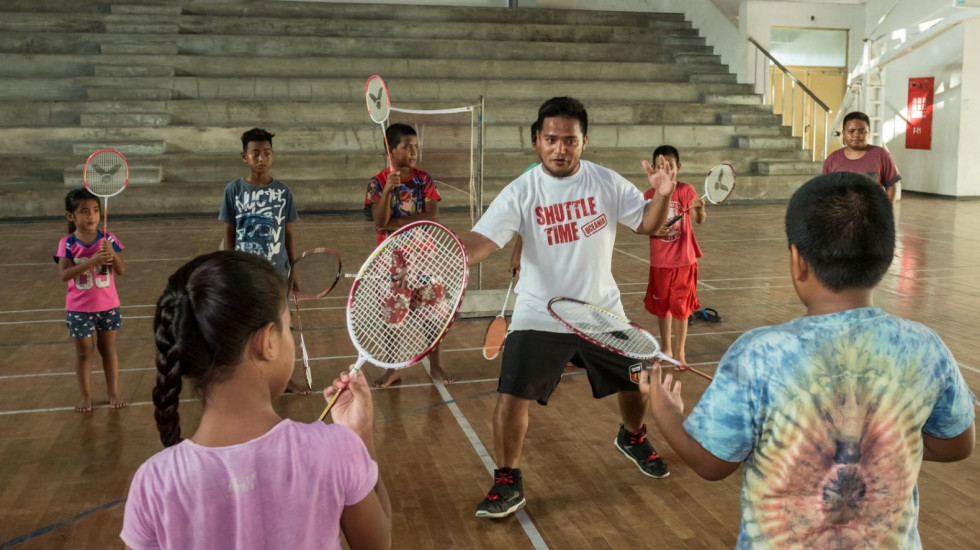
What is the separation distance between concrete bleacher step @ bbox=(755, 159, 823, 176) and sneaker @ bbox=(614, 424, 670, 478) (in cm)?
1483

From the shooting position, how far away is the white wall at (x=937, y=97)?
59.2 feet

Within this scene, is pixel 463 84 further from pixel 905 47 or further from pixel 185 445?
pixel 185 445

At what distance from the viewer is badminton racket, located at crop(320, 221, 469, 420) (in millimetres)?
2844

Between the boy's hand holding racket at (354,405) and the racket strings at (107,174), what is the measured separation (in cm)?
464

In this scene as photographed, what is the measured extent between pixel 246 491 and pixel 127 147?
15723mm

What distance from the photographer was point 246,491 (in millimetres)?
1670

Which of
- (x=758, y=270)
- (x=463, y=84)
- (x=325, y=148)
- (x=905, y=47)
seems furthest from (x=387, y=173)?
(x=905, y=47)

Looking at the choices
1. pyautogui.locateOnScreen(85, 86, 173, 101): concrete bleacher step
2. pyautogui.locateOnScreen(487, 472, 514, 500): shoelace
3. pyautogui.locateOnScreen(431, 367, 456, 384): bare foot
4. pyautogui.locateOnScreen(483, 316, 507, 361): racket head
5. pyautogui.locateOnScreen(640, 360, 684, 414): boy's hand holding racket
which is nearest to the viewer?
pyautogui.locateOnScreen(640, 360, 684, 414): boy's hand holding racket

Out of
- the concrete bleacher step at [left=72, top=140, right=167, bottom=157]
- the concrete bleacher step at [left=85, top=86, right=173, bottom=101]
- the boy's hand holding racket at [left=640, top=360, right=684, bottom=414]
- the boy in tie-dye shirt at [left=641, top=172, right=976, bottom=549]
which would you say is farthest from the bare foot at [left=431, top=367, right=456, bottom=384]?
the concrete bleacher step at [left=85, top=86, right=173, bottom=101]

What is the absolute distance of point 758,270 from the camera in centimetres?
1013

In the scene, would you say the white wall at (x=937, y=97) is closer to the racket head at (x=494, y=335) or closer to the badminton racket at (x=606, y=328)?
the racket head at (x=494, y=335)

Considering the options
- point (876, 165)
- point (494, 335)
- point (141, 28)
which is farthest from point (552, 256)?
point (141, 28)

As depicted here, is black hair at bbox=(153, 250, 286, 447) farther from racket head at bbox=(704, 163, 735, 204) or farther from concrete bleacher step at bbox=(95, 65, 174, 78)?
concrete bleacher step at bbox=(95, 65, 174, 78)

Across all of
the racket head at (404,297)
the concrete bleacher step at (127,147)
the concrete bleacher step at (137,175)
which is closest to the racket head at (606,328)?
the racket head at (404,297)
